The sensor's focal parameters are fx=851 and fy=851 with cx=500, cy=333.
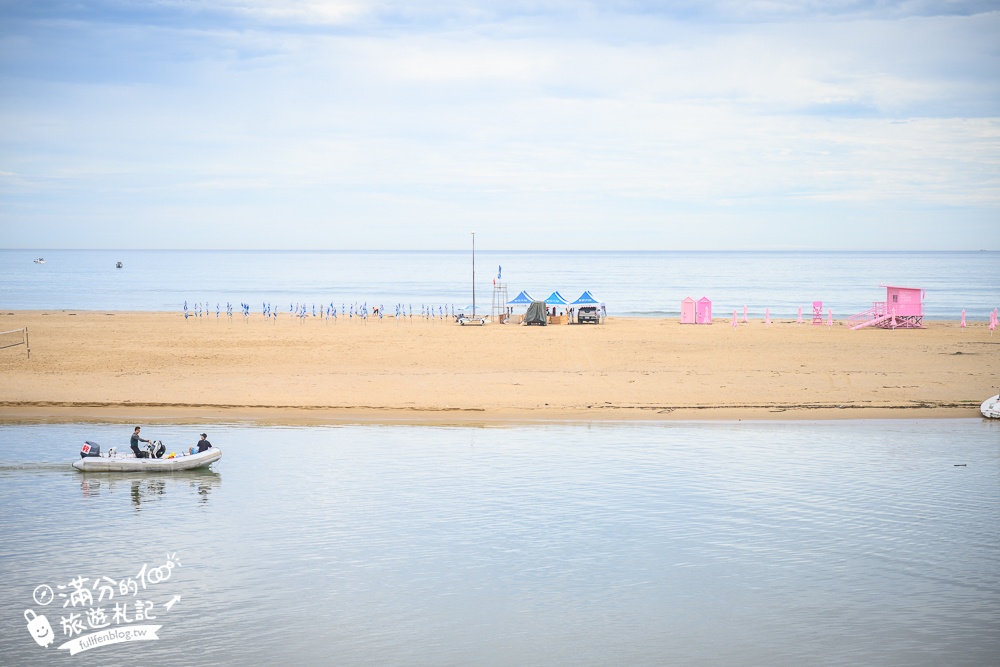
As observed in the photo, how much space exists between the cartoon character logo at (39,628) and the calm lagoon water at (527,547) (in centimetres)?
15

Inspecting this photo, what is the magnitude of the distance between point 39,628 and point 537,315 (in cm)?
4546

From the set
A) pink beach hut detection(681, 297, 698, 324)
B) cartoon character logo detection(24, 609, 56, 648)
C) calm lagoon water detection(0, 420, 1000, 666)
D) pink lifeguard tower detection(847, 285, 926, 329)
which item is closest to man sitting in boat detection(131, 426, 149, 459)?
calm lagoon water detection(0, 420, 1000, 666)

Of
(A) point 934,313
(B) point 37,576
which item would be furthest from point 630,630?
(A) point 934,313

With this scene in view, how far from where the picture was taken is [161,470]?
86.1 feet

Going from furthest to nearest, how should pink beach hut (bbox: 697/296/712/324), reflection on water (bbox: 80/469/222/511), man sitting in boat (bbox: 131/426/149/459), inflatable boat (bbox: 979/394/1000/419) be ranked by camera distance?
pink beach hut (bbox: 697/296/712/324) < inflatable boat (bbox: 979/394/1000/419) < man sitting in boat (bbox: 131/426/149/459) < reflection on water (bbox: 80/469/222/511)

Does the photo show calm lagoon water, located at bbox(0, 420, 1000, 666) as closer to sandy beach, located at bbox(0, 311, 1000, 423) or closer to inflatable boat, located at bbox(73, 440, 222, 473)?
inflatable boat, located at bbox(73, 440, 222, 473)

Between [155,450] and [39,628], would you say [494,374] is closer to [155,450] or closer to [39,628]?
[155,450]

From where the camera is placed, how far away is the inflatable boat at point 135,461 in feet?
84.6

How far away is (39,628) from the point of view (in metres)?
15.7

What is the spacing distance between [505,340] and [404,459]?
23.0m

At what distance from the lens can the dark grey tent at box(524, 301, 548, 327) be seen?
5912 cm

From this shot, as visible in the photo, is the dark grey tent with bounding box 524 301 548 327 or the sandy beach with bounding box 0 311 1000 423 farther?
the dark grey tent with bounding box 524 301 548 327

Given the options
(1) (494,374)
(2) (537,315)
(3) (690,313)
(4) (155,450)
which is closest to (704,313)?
(3) (690,313)

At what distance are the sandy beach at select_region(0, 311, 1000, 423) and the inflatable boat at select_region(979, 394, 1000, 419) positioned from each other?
100 centimetres
